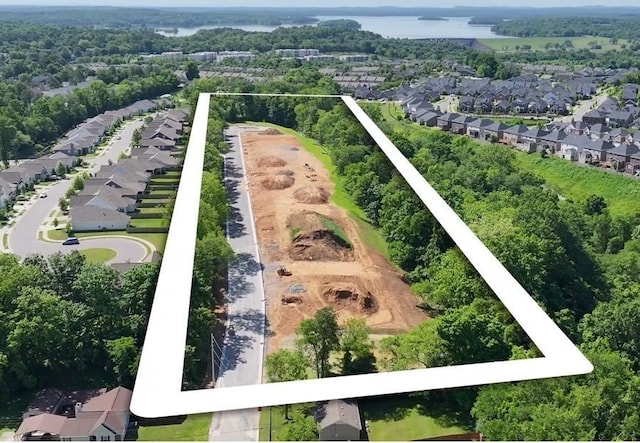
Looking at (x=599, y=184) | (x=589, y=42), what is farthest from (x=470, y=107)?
(x=589, y=42)

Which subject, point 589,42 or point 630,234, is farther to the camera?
point 589,42

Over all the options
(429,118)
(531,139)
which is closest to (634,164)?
(531,139)

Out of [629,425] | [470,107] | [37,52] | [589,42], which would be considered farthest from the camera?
[589,42]

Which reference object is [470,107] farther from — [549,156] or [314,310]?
[314,310]

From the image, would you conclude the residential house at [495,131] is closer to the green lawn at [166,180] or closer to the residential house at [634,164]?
the residential house at [634,164]

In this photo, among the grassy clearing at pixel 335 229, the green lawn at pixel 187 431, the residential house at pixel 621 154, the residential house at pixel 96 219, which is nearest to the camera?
the green lawn at pixel 187 431

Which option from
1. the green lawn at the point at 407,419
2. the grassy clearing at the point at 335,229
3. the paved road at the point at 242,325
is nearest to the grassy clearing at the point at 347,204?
the grassy clearing at the point at 335,229
